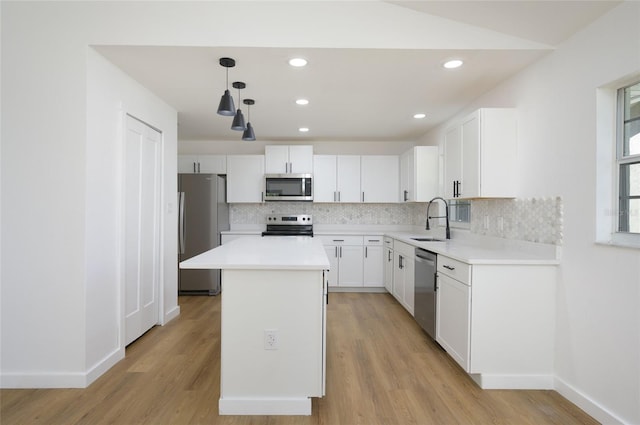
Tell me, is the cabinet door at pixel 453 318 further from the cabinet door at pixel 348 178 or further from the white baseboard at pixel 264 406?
the cabinet door at pixel 348 178

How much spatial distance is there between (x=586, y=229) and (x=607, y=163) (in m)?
0.42

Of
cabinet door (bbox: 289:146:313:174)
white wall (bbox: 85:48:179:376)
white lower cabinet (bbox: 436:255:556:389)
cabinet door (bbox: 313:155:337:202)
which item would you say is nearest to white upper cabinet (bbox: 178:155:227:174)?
cabinet door (bbox: 289:146:313:174)

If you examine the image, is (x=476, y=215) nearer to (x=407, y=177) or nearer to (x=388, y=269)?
(x=407, y=177)

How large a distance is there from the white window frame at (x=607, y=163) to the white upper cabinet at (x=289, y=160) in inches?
146

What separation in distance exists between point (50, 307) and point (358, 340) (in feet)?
8.10

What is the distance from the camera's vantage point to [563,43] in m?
2.27

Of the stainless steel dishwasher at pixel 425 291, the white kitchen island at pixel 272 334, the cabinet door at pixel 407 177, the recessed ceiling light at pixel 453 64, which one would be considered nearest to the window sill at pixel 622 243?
the stainless steel dishwasher at pixel 425 291

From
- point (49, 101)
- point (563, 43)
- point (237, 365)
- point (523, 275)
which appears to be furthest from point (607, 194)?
point (49, 101)

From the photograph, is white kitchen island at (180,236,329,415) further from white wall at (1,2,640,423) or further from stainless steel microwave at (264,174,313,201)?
stainless steel microwave at (264,174,313,201)

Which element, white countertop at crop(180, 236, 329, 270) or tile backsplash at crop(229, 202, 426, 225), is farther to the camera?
tile backsplash at crop(229, 202, 426, 225)

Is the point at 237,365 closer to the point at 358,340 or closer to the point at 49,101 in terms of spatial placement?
the point at 358,340

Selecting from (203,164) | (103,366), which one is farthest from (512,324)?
(203,164)

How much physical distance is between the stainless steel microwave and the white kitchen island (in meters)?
3.15

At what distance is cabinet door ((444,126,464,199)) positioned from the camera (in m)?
3.19
